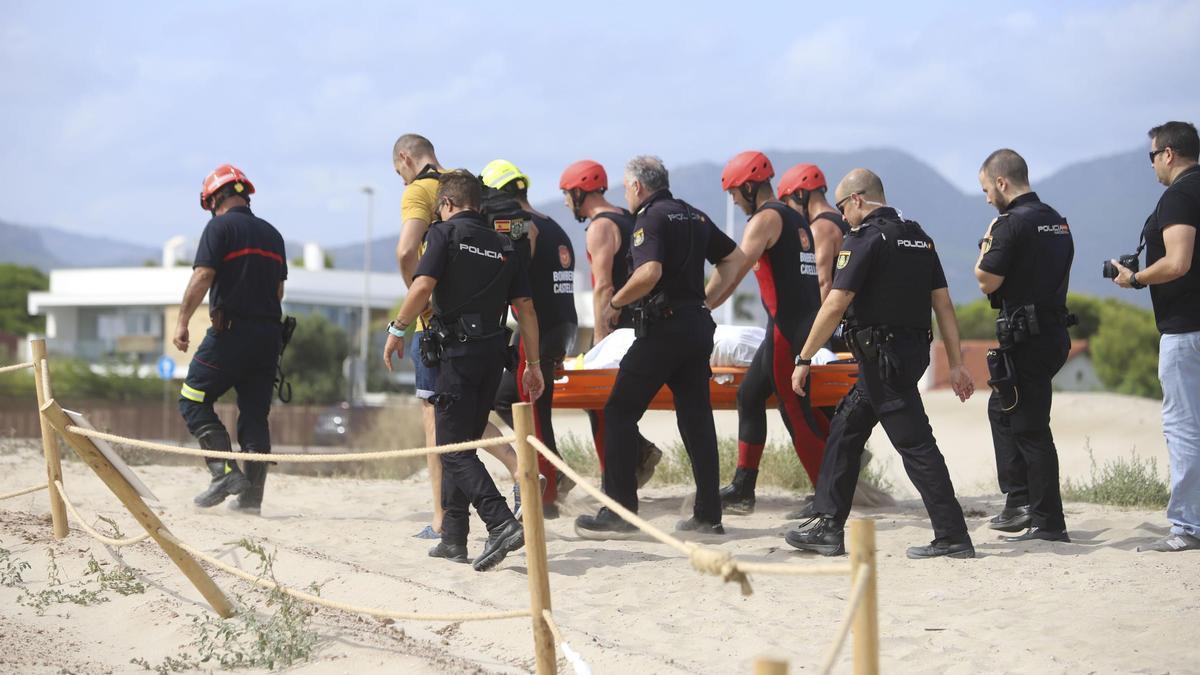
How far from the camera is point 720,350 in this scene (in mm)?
8969

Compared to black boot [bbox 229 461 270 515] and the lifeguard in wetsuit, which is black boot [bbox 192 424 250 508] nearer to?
black boot [bbox 229 461 270 515]

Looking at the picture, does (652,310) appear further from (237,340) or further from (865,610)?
(865,610)

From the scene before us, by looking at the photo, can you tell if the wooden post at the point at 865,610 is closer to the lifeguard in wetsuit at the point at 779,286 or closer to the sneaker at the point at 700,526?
the sneaker at the point at 700,526

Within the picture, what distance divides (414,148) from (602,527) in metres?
2.58

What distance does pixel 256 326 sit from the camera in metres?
8.64

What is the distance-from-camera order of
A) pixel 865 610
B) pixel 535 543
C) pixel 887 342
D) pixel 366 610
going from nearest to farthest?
pixel 865 610 < pixel 535 543 < pixel 366 610 < pixel 887 342

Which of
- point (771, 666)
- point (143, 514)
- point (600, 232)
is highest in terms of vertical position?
point (600, 232)

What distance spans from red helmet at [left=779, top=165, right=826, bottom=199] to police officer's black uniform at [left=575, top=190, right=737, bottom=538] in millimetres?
1014

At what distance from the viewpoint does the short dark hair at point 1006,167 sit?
24.2ft

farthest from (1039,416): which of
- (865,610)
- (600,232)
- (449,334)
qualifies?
(865,610)

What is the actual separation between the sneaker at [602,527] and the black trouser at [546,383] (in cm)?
58

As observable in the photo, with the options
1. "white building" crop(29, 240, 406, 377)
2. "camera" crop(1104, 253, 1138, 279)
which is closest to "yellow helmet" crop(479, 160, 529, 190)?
"camera" crop(1104, 253, 1138, 279)

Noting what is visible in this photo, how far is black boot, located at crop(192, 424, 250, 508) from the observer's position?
8539 mm

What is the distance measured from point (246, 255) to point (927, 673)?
17.5 feet
